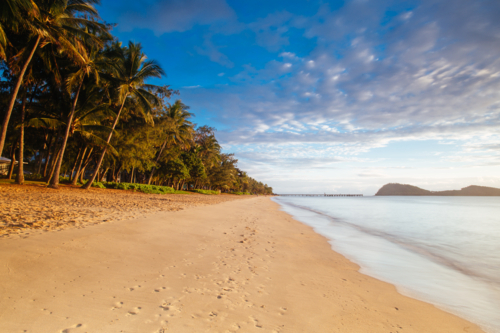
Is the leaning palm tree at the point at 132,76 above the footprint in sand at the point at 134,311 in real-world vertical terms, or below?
above

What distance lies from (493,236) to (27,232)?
62.6 feet

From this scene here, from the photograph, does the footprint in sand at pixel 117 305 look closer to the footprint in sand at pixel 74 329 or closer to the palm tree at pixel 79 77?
the footprint in sand at pixel 74 329

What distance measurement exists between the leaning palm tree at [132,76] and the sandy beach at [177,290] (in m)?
16.4

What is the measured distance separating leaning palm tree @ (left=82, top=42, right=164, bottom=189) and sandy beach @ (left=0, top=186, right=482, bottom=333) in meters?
16.4

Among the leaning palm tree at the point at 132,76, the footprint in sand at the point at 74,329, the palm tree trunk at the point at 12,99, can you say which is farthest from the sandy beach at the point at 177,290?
the leaning palm tree at the point at 132,76

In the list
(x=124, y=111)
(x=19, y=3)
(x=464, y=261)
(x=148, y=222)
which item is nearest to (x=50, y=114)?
(x=124, y=111)

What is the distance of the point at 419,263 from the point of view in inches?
269

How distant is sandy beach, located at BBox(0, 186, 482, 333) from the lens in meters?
2.63

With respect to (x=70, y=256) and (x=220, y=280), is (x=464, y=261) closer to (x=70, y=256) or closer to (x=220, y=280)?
(x=220, y=280)

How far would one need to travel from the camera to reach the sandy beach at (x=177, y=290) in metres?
2.63

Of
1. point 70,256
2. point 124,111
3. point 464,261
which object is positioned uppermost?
point 124,111

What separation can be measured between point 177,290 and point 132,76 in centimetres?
2224

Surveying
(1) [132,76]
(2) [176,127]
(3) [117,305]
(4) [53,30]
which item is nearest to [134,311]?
Result: (3) [117,305]

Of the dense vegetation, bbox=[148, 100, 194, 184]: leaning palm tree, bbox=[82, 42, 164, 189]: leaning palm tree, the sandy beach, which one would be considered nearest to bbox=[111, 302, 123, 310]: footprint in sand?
the sandy beach
